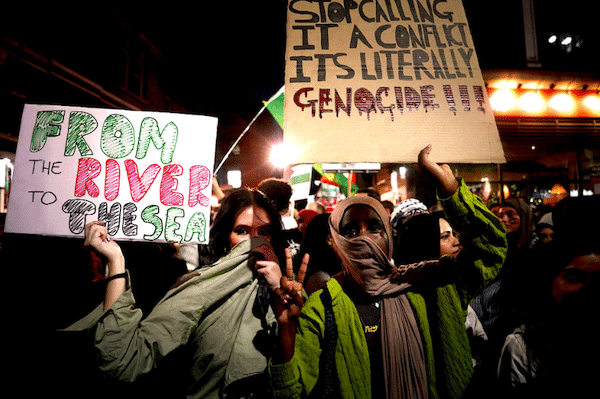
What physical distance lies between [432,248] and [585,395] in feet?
4.81

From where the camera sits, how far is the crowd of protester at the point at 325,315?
1497 millimetres

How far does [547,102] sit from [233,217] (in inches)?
376

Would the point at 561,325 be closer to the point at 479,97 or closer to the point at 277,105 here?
the point at 479,97

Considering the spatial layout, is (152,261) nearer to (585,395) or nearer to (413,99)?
(413,99)

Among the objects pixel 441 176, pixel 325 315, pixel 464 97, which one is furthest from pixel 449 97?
pixel 325 315

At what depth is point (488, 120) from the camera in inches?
69.4

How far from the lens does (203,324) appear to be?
5.41ft

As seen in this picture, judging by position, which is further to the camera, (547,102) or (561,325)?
(547,102)

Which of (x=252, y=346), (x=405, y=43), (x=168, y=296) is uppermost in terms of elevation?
(x=405, y=43)

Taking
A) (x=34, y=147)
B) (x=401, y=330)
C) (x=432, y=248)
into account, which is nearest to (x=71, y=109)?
(x=34, y=147)

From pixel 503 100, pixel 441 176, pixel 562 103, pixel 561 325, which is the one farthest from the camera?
pixel 562 103

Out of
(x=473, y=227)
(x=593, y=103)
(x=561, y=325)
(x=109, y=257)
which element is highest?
(x=593, y=103)

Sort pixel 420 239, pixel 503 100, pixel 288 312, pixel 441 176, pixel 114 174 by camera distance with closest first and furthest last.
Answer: pixel 288 312
pixel 441 176
pixel 114 174
pixel 420 239
pixel 503 100

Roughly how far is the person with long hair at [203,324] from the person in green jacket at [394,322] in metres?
0.24
